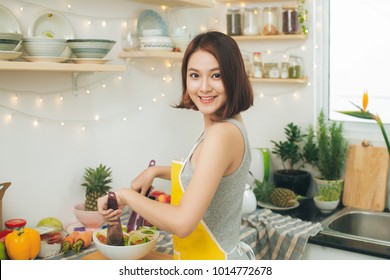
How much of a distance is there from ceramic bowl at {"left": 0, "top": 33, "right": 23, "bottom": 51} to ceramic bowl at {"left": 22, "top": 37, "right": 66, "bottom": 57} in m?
0.09

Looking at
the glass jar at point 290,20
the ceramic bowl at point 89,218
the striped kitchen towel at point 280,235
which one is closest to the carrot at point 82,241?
the ceramic bowl at point 89,218

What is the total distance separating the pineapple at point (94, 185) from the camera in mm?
→ 2254

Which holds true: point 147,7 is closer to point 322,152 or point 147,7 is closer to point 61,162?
point 61,162

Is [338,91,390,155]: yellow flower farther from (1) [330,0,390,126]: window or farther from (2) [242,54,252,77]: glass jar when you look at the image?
(2) [242,54,252,77]: glass jar

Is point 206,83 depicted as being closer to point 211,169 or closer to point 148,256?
point 211,169

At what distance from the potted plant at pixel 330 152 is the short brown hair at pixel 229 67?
1.40 metres

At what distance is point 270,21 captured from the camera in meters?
2.88

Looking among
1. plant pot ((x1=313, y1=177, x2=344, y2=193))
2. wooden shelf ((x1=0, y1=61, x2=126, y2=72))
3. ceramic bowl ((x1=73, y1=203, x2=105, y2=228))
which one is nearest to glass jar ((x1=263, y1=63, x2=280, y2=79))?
plant pot ((x1=313, y1=177, x2=344, y2=193))

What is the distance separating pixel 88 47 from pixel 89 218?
0.69 m

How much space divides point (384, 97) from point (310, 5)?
612 mm

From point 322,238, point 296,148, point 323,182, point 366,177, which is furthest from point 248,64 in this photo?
point 322,238

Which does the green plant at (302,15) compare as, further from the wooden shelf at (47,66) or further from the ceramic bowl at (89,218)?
the ceramic bowl at (89,218)

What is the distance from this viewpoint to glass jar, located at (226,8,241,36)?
9.70 ft

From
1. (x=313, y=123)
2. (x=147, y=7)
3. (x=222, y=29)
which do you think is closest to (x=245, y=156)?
(x=147, y=7)
